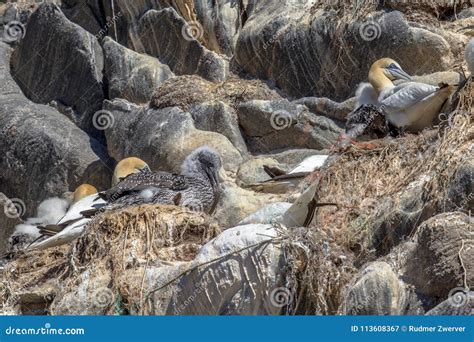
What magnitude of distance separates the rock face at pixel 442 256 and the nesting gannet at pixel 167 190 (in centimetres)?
375

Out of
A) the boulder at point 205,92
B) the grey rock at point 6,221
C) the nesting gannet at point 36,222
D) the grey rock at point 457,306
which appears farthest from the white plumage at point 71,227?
the grey rock at point 457,306

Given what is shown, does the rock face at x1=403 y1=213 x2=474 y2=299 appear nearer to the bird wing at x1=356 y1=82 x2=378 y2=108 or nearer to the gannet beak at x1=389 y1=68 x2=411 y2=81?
the bird wing at x1=356 y1=82 x2=378 y2=108

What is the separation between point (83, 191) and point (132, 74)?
2.13 metres

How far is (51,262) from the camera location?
1366 cm

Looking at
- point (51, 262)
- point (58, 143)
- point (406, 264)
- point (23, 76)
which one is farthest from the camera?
point (23, 76)

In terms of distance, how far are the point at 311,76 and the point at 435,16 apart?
1.60 meters

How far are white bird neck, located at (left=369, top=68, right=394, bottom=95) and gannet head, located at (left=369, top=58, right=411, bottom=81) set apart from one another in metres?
0.02

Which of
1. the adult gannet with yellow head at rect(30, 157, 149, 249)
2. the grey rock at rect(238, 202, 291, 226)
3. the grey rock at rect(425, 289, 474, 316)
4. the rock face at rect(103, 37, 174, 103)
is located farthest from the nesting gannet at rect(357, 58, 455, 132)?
the grey rock at rect(425, 289, 474, 316)

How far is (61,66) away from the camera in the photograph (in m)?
19.2

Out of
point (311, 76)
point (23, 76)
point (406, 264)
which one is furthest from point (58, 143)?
point (406, 264)

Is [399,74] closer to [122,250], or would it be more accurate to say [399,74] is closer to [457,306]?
[122,250]

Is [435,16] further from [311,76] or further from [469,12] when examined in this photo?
[311,76]

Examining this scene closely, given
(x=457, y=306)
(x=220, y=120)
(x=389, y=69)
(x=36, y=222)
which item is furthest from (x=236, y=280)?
(x=36, y=222)

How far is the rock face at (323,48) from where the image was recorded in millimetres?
16297
